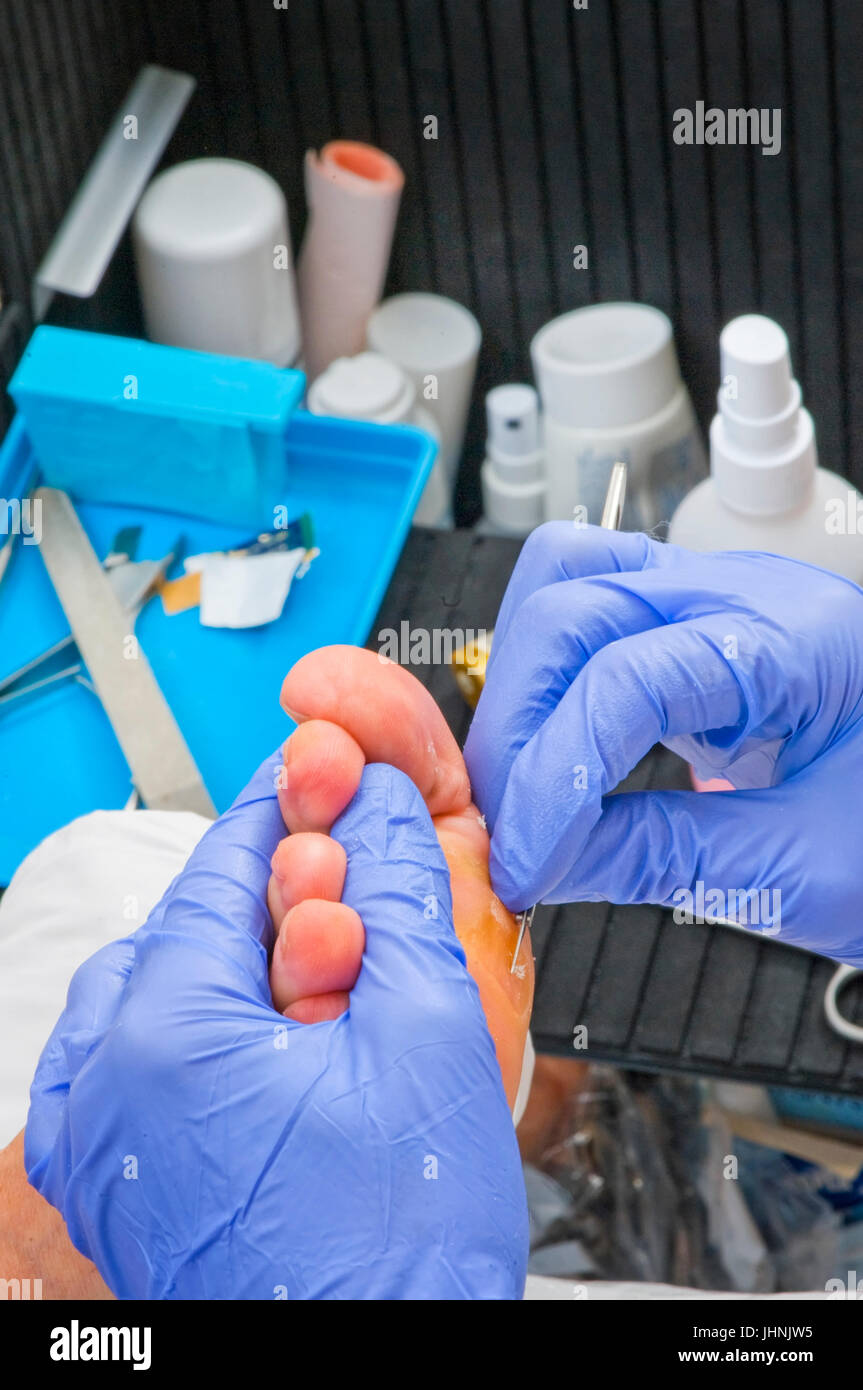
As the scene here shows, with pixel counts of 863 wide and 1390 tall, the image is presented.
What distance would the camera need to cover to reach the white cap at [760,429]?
4.79 feet

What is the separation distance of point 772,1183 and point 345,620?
0.79 metres

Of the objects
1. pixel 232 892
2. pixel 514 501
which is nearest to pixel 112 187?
pixel 514 501

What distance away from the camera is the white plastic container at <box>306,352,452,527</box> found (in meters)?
1.86

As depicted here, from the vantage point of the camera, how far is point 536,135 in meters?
1.89

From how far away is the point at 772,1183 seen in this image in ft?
5.25

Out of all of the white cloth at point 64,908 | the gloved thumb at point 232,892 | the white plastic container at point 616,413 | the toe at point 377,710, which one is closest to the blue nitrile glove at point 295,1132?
the gloved thumb at point 232,892

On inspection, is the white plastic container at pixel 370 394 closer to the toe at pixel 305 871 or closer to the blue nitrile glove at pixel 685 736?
the blue nitrile glove at pixel 685 736

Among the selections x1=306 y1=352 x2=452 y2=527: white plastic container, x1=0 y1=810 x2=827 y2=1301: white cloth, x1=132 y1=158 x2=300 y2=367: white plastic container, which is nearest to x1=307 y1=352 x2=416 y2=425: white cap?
x1=306 y1=352 x2=452 y2=527: white plastic container

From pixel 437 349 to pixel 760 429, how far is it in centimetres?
61

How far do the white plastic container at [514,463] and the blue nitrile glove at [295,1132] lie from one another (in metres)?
0.99

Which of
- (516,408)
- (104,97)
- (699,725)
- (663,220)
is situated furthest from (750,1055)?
(104,97)

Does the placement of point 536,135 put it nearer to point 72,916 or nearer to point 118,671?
point 118,671

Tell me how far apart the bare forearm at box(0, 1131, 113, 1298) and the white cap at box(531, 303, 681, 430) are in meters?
1.10
